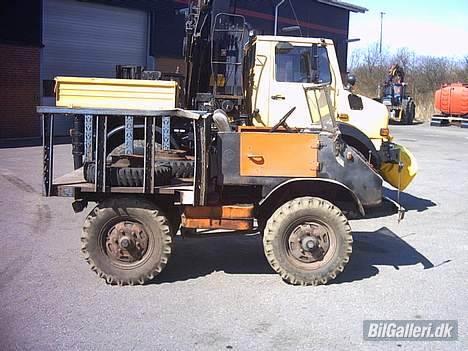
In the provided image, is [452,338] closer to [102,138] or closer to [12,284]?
[102,138]

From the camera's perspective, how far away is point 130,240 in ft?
20.2

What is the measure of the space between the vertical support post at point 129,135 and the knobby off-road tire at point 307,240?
5.35ft

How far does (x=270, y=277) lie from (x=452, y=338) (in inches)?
82.6

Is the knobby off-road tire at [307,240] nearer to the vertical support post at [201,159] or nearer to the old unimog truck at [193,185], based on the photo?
the old unimog truck at [193,185]

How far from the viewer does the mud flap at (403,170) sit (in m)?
10.4

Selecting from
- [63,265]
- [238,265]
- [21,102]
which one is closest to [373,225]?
[238,265]

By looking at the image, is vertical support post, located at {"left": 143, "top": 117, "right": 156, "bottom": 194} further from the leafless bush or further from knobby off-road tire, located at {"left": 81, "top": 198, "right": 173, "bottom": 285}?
the leafless bush

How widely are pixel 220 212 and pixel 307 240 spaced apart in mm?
945

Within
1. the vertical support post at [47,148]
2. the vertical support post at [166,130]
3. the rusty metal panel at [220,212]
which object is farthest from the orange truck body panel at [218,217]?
the vertical support post at [47,148]

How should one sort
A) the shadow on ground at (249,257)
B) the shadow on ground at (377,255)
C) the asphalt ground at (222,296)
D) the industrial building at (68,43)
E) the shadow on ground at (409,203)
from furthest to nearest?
1. the industrial building at (68,43)
2. the shadow on ground at (409,203)
3. the shadow on ground at (377,255)
4. the shadow on ground at (249,257)
5. the asphalt ground at (222,296)

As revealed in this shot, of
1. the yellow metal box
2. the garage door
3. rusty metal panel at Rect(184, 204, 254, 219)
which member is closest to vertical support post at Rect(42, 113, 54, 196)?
the yellow metal box

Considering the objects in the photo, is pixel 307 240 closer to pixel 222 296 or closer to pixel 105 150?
pixel 222 296

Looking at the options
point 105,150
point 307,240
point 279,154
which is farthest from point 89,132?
point 307,240

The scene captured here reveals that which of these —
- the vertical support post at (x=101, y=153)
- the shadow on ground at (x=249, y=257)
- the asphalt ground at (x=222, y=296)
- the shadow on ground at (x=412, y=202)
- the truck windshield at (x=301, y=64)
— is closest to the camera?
the asphalt ground at (x=222, y=296)
